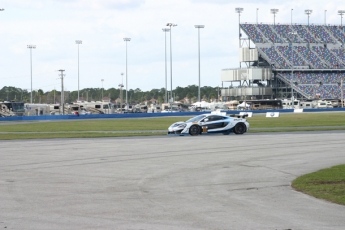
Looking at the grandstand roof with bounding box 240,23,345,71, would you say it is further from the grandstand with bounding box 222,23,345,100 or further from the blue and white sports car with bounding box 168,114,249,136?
the blue and white sports car with bounding box 168,114,249,136

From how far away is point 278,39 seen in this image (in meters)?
111

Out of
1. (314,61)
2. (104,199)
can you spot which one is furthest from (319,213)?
(314,61)

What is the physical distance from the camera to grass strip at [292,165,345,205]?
12031 millimetres

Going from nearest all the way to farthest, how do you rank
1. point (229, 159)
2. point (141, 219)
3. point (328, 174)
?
1. point (141, 219)
2. point (328, 174)
3. point (229, 159)

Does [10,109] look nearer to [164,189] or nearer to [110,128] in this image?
[110,128]

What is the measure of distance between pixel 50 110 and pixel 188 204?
92.1m

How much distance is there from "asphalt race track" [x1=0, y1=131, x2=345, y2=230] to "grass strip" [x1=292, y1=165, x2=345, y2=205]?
303mm

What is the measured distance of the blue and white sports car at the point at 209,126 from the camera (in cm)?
3362

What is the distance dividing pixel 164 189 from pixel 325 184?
3577mm

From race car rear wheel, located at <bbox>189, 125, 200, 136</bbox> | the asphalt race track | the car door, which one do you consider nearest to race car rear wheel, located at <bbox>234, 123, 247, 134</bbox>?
the car door

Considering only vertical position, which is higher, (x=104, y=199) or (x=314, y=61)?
(x=314, y=61)

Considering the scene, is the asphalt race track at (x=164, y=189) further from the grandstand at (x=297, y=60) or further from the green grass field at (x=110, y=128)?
the grandstand at (x=297, y=60)

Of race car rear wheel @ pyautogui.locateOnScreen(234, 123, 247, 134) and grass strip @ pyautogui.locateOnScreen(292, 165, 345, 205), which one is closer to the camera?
grass strip @ pyautogui.locateOnScreen(292, 165, 345, 205)

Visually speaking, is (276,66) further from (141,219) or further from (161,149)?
(141,219)
